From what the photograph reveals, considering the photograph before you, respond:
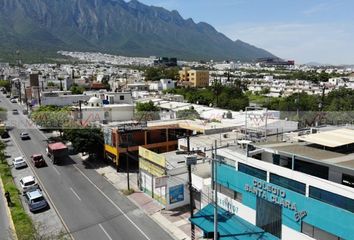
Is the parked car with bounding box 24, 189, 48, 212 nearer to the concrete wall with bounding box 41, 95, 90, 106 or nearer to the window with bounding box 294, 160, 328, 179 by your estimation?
the window with bounding box 294, 160, 328, 179

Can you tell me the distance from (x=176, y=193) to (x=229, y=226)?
21.6 feet

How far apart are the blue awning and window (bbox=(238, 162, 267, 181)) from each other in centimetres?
282

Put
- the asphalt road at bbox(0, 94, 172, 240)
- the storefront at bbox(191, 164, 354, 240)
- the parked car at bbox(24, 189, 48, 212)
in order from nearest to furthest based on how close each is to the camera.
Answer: the storefront at bbox(191, 164, 354, 240) < the asphalt road at bbox(0, 94, 172, 240) < the parked car at bbox(24, 189, 48, 212)

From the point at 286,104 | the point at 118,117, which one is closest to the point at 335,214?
the point at 118,117

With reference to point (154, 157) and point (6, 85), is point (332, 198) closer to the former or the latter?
point (154, 157)

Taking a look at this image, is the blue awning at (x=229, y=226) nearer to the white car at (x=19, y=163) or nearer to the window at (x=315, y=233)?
the window at (x=315, y=233)

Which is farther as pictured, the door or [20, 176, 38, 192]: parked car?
[20, 176, 38, 192]: parked car

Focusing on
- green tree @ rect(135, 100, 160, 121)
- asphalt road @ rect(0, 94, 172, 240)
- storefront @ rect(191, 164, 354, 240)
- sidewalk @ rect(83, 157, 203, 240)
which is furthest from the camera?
green tree @ rect(135, 100, 160, 121)

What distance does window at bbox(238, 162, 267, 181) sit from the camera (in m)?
19.5

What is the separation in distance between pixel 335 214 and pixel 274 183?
13.2 feet

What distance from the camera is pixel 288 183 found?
18.0m

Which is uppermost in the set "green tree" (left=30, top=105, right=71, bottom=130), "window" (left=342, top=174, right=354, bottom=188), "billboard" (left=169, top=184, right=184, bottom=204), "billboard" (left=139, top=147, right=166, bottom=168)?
"window" (left=342, top=174, right=354, bottom=188)

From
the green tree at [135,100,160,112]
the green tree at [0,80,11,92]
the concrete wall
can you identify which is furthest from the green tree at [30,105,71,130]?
the green tree at [0,80,11,92]

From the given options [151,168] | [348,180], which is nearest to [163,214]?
[151,168]
